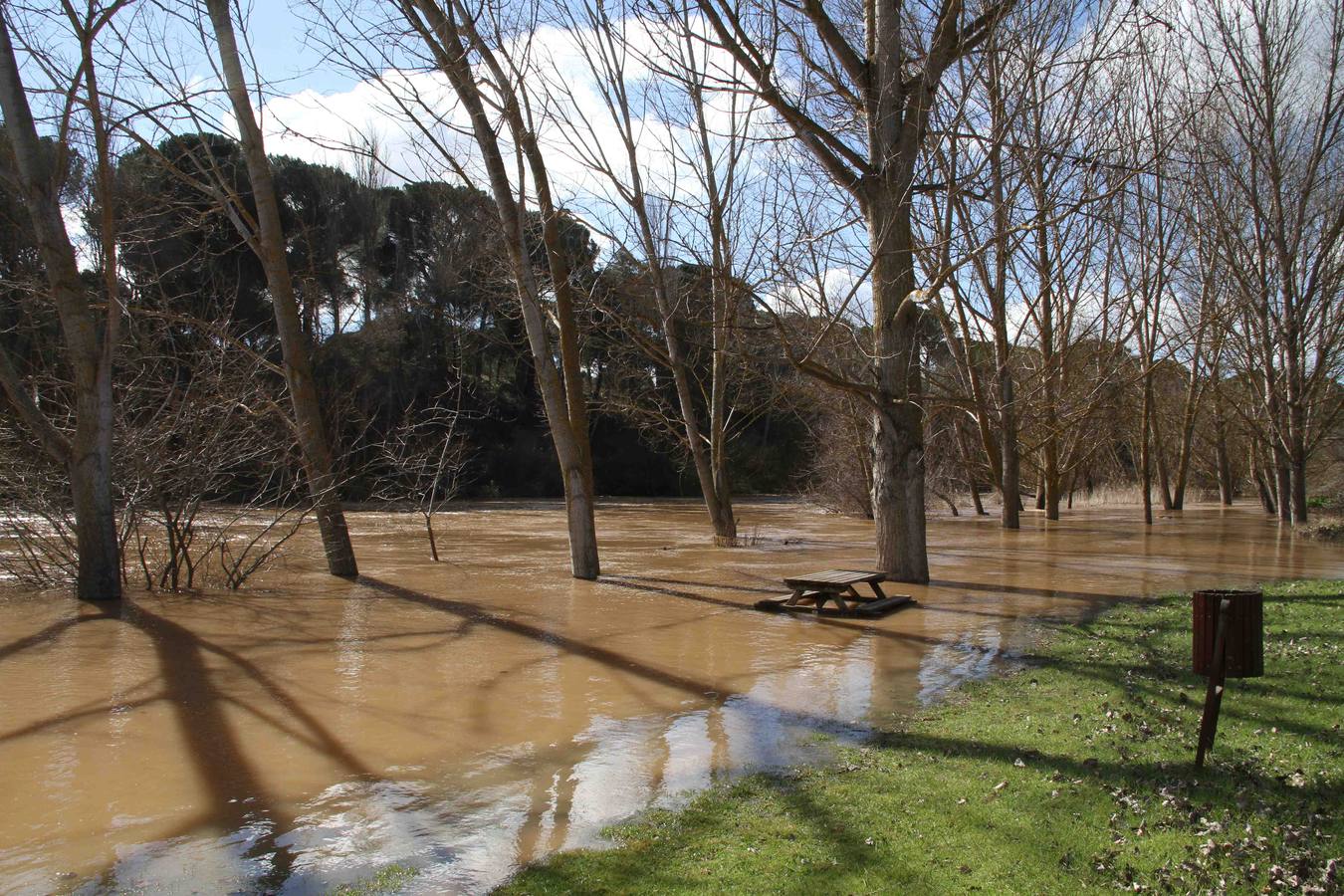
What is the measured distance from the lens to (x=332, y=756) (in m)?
6.45

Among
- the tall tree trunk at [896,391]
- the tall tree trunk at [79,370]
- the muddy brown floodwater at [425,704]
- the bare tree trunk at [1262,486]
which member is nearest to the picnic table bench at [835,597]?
the muddy brown floodwater at [425,704]

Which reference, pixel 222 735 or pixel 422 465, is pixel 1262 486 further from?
pixel 222 735

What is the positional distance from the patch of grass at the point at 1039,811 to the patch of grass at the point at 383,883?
53 centimetres

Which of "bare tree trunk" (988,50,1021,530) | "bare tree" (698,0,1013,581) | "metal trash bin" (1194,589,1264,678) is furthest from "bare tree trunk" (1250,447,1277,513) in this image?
"metal trash bin" (1194,589,1264,678)

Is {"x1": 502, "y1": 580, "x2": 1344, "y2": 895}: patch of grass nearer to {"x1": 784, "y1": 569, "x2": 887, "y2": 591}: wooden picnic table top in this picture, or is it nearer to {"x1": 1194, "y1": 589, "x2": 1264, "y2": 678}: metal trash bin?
{"x1": 1194, "y1": 589, "x2": 1264, "y2": 678}: metal trash bin

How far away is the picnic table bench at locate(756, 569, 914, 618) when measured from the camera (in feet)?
38.6

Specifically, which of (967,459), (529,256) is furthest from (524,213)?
(967,459)

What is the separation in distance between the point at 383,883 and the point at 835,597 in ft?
26.6

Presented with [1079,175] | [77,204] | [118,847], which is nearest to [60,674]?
[118,847]

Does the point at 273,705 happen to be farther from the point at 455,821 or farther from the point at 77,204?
the point at 77,204

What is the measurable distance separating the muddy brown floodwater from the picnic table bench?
406mm

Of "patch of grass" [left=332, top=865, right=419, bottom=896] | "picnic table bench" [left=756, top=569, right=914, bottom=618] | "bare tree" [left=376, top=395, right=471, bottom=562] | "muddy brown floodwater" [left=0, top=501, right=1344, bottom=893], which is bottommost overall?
"patch of grass" [left=332, top=865, right=419, bottom=896]

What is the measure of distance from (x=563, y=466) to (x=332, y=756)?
8631mm

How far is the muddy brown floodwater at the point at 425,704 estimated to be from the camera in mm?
5016
